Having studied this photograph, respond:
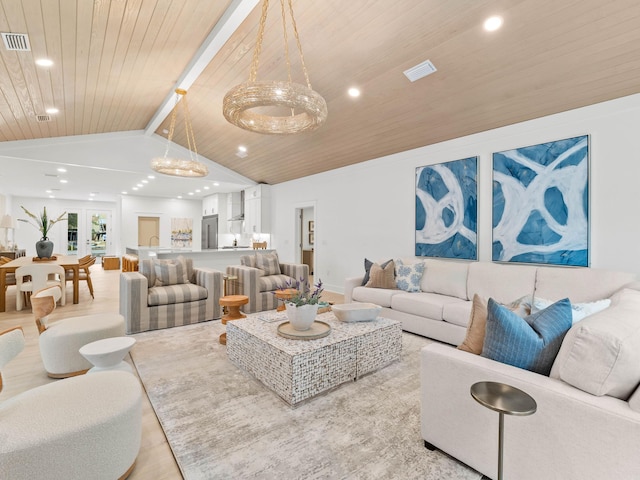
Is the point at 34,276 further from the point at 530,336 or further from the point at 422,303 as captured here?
the point at 530,336

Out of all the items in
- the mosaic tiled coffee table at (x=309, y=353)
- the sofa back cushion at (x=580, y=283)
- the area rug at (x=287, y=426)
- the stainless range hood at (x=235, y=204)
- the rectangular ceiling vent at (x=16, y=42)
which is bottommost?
the area rug at (x=287, y=426)

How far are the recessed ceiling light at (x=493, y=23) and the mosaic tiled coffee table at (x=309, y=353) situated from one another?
2.80m

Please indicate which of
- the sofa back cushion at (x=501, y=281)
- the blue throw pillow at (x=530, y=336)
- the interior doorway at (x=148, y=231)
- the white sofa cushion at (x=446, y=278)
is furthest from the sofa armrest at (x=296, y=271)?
the interior doorway at (x=148, y=231)

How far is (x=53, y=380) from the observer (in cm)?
253

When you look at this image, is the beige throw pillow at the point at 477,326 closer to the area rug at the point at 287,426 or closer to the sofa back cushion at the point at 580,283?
the area rug at the point at 287,426

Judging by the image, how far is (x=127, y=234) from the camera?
34.3ft

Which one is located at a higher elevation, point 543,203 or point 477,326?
point 543,203

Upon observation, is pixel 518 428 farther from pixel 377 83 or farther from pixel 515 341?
pixel 377 83

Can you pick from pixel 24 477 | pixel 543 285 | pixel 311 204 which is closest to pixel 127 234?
pixel 311 204

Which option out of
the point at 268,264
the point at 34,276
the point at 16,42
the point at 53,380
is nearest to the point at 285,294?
the point at 268,264

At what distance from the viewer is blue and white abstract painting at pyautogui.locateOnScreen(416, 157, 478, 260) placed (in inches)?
171

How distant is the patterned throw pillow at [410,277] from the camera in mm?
4211

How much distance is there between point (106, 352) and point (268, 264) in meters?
2.99

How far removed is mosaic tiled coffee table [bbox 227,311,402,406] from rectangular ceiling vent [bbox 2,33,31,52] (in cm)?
311
